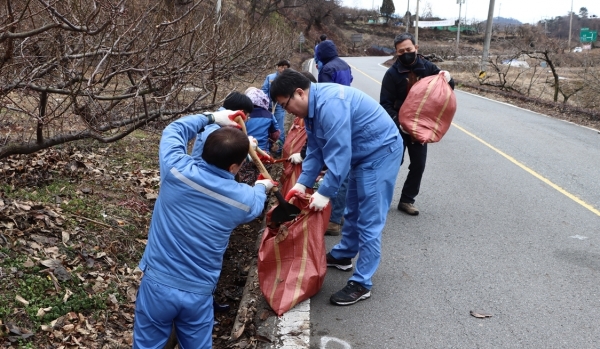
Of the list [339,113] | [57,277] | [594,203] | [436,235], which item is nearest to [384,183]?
[339,113]

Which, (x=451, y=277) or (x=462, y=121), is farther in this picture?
(x=462, y=121)

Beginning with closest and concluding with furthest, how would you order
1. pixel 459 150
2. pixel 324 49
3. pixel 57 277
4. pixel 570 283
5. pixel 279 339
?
pixel 279 339
pixel 57 277
pixel 570 283
pixel 324 49
pixel 459 150

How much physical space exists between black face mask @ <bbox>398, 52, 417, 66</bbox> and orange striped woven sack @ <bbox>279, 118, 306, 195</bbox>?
138 centimetres

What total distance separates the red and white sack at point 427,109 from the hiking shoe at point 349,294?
6.55 ft

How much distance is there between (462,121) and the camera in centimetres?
1420

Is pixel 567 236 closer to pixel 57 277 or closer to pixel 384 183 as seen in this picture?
pixel 384 183

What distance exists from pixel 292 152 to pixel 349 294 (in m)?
2.58

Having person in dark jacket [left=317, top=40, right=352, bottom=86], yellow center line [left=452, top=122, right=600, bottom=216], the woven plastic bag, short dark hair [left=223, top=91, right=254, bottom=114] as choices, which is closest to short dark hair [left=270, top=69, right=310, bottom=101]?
the woven plastic bag

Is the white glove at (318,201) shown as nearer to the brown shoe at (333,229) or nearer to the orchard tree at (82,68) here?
the orchard tree at (82,68)

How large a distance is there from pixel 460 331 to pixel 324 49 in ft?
13.2

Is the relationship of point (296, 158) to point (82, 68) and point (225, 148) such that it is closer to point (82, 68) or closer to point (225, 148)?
point (82, 68)

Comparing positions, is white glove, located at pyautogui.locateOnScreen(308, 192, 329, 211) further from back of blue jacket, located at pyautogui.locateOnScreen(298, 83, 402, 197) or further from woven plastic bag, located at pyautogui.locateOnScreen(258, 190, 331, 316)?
woven plastic bag, located at pyautogui.locateOnScreen(258, 190, 331, 316)

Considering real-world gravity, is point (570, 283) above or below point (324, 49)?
below

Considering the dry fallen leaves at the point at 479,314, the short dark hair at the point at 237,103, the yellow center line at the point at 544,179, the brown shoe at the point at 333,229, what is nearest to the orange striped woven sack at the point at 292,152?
the brown shoe at the point at 333,229
